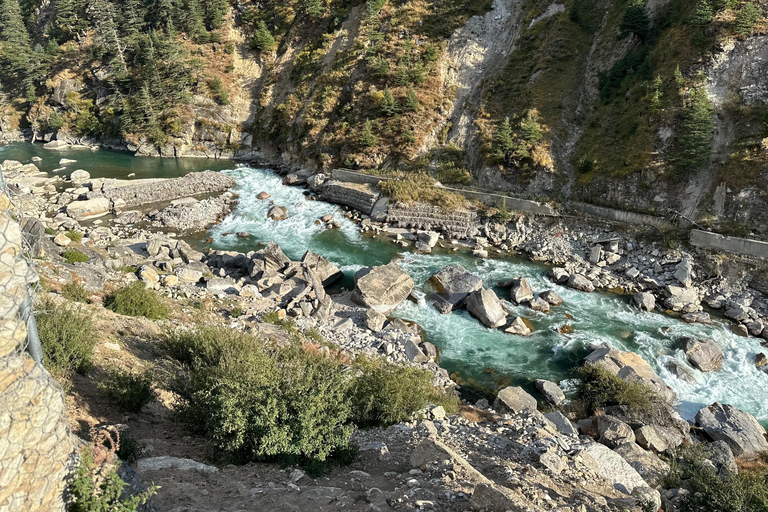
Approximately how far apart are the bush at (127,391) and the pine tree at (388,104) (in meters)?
30.7

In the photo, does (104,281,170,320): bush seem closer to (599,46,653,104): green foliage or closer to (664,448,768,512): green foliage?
(664,448,768,512): green foliage

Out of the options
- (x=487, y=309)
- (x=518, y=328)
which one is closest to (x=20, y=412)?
(x=487, y=309)

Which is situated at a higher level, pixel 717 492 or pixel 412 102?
pixel 412 102

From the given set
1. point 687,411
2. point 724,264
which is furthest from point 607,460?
point 724,264

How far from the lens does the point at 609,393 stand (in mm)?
15477

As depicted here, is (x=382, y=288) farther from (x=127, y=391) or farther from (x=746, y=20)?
(x=746, y=20)

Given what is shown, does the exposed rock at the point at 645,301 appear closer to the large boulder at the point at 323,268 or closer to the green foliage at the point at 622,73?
the large boulder at the point at 323,268

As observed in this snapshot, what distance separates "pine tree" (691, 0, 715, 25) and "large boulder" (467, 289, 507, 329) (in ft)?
69.9

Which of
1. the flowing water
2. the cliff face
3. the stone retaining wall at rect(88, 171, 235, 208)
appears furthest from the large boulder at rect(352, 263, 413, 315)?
the stone retaining wall at rect(88, 171, 235, 208)

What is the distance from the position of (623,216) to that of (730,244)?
210 inches

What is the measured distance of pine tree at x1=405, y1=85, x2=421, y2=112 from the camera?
3619cm

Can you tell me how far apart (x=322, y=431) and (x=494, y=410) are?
828 cm

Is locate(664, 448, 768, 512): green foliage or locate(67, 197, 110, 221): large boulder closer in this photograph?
locate(664, 448, 768, 512): green foliage

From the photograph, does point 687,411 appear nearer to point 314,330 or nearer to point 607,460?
point 607,460
